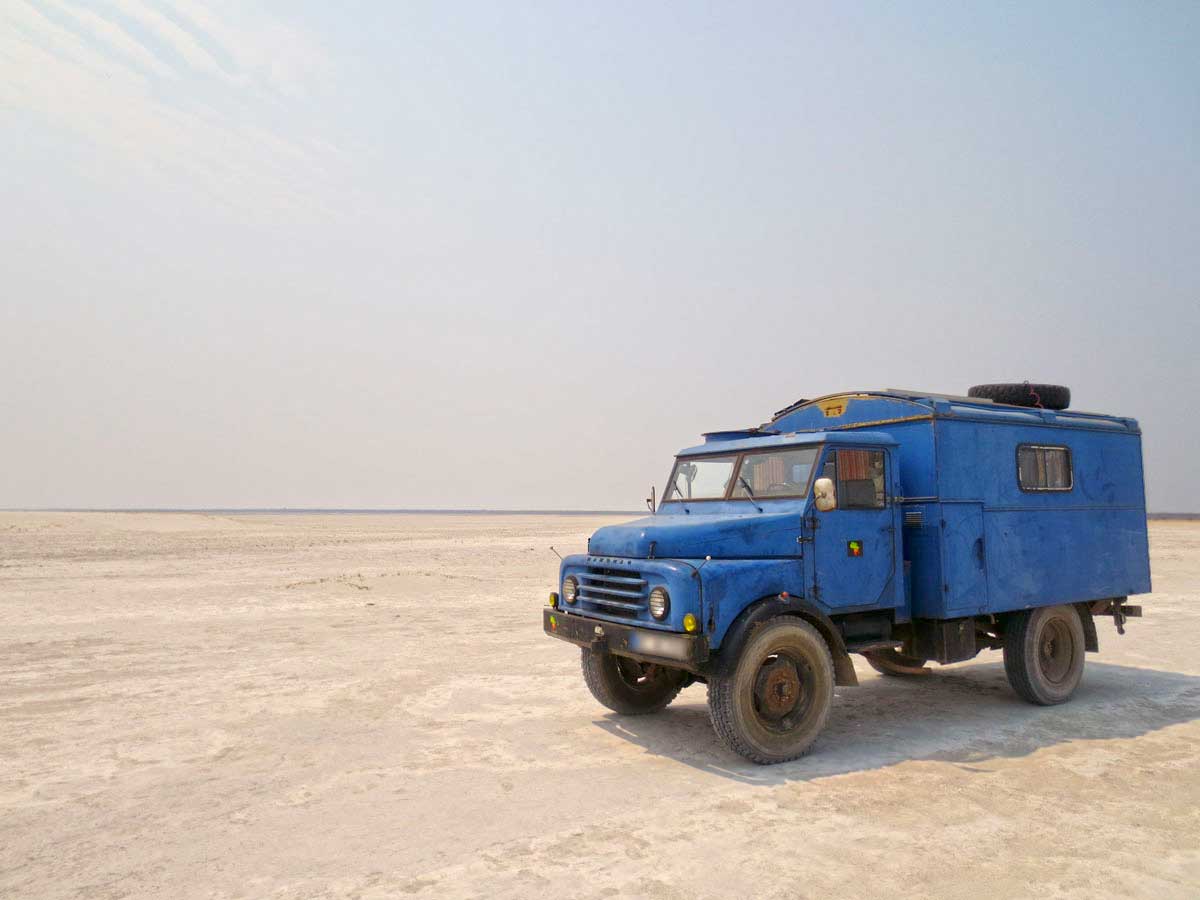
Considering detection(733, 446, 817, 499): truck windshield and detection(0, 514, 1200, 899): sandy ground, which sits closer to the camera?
detection(0, 514, 1200, 899): sandy ground

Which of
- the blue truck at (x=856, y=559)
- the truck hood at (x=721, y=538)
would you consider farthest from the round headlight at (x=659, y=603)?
the truck hood at (x=721, y=538)

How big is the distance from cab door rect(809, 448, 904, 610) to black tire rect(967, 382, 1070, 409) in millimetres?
2801

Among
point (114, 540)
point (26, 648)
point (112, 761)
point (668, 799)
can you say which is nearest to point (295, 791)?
point (112, 761)

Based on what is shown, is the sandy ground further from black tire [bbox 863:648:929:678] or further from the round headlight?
the round headlight

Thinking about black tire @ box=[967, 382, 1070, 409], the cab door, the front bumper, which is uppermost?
black tire @ box=[967, 382, 1070, 409]

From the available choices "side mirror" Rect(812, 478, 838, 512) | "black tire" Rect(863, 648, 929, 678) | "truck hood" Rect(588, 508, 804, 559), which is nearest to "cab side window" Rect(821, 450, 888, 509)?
"side mirror" Rect(812, 478, 838, 512)

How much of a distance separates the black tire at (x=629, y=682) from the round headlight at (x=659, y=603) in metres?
1.67

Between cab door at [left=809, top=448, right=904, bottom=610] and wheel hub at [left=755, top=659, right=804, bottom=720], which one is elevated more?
cab door at [left=809, top=448, right=904, bottom=610]

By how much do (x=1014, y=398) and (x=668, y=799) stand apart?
687cm

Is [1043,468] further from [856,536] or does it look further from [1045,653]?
[856,536]

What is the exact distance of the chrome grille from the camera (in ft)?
23.3

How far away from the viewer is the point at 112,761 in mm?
7000

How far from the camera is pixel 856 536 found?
7730 millimetres

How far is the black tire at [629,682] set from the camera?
8.39m
